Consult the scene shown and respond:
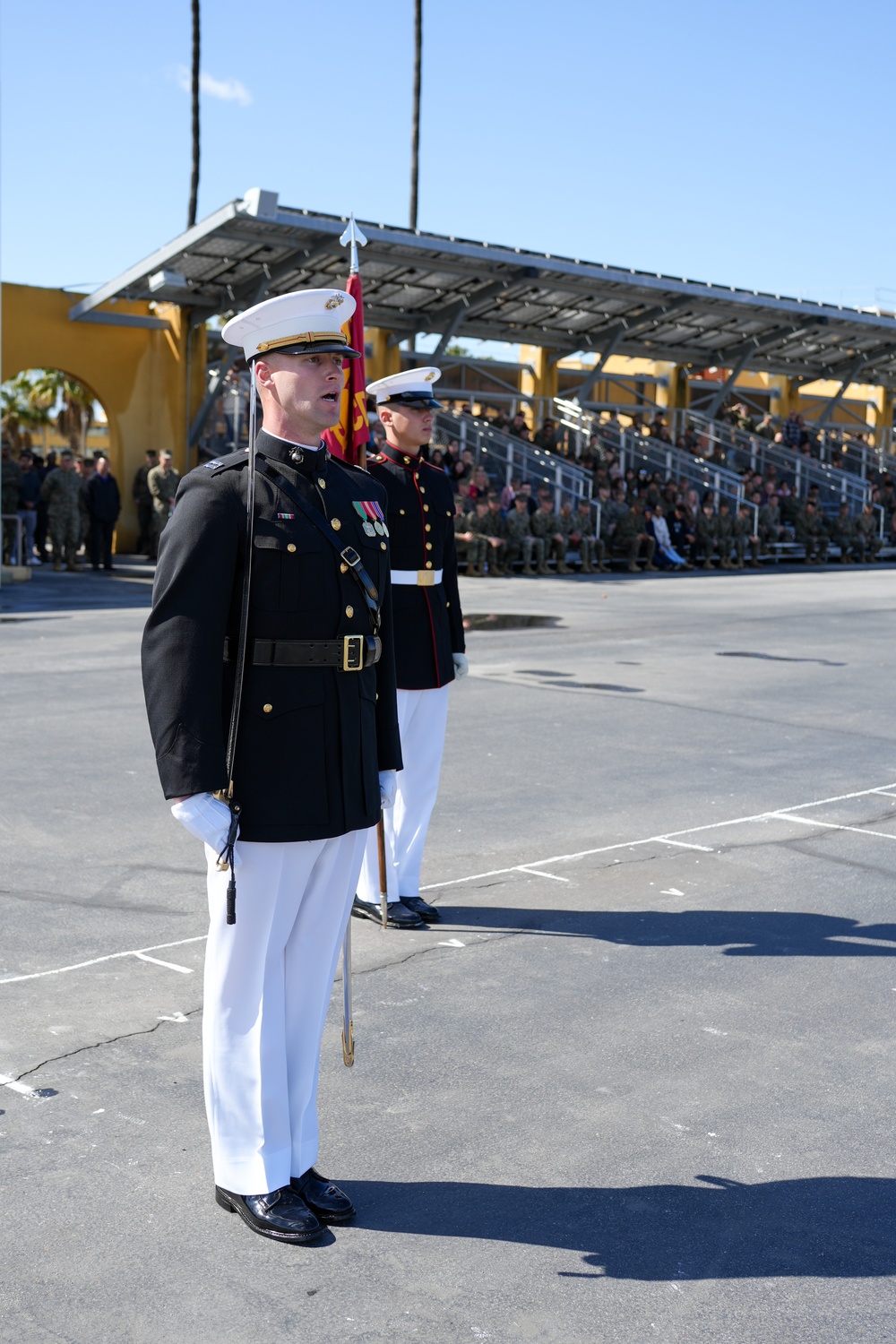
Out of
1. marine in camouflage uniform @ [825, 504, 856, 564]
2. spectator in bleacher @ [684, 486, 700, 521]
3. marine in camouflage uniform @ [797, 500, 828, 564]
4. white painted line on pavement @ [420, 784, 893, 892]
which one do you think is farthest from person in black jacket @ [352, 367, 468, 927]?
marine in camouflage uniform @ [825, 504, 856, 564]

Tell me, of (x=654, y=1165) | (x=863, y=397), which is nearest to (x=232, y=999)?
(x=654, y=1165)

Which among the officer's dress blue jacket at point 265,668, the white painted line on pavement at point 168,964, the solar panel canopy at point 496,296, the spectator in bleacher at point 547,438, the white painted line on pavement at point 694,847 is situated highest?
the solar panel canopy at point 496,296

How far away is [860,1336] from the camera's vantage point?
283cm

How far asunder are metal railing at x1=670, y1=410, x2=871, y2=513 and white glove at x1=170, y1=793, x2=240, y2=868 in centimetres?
3451

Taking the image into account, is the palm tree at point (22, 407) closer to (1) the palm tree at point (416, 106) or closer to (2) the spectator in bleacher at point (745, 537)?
(1) the palm tree at point (416, 106)

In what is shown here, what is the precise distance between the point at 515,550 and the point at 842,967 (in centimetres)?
2054

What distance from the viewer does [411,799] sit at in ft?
18.5

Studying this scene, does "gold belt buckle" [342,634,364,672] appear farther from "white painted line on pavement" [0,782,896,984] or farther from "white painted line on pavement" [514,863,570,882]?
"white painted line on pavement" [514,863,570,882]

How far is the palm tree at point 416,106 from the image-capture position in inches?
1499

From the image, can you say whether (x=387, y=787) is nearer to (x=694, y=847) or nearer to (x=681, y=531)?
(x=694, y=847)

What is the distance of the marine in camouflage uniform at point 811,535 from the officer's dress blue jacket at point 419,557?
29448mm

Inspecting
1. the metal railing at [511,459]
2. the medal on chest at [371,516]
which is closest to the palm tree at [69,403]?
the metal railing at [511,459]

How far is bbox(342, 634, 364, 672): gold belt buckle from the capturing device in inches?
129

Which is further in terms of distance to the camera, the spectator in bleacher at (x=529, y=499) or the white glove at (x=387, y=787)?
the spectator in bleacher at (x=529, y=499)
